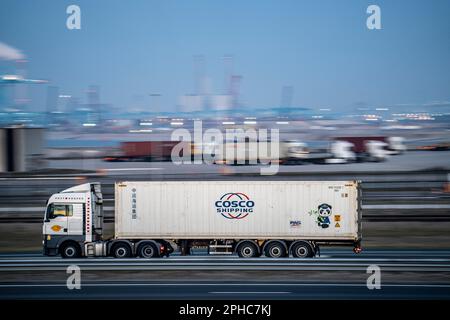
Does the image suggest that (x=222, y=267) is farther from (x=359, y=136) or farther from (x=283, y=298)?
(x=359, y=136)

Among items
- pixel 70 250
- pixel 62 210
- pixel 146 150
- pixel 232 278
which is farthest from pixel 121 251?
pixel 146 150

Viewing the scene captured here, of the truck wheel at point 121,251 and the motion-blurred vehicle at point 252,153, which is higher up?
the motion-blurred vehicle at point 252,153

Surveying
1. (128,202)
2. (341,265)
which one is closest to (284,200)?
(341,265)

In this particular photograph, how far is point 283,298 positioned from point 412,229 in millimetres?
11586

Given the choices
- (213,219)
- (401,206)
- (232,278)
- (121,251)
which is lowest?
(232,278)

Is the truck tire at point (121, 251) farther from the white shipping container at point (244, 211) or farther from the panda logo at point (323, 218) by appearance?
the panda logo at point (323, 218)

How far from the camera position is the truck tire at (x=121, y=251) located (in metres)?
21.9

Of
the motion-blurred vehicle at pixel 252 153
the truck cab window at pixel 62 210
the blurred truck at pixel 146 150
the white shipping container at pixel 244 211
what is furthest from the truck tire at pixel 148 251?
the blurred truck at pixel 146 150

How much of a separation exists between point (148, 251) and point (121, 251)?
3.31ft

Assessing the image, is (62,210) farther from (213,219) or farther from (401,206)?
(401,206)

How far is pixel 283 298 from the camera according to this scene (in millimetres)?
16188

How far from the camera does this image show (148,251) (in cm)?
2189

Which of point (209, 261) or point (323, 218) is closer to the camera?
point (209, 261)
